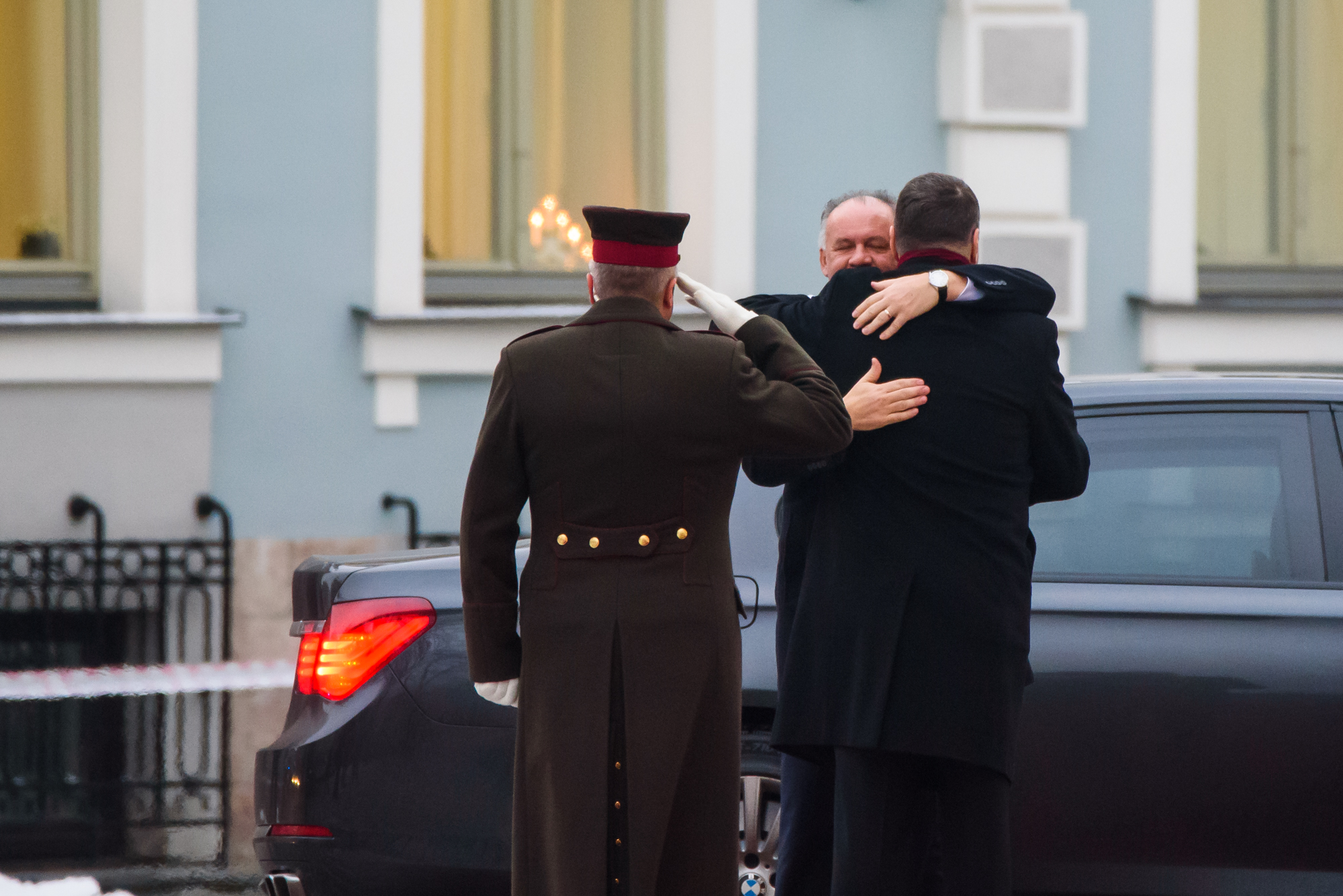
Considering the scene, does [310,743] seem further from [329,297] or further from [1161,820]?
[329,297]

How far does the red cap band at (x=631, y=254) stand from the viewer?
2.95m

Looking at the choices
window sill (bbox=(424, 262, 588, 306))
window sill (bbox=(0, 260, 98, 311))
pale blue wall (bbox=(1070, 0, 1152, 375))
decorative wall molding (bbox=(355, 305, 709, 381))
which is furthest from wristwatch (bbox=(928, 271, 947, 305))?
window sill (bbox=(0, 260, 98, 311))

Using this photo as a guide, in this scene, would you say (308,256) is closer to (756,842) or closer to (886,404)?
(756,842)

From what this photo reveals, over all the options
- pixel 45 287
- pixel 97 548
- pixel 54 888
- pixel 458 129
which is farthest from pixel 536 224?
pixel 54 888

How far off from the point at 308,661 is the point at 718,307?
1.47 m

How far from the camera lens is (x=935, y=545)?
3.04 metres

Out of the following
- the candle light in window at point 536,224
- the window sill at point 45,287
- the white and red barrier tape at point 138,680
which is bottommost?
the white and red barrier tape at point 138,680

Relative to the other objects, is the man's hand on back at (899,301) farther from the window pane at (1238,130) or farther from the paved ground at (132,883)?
the window pane at (1238,130)

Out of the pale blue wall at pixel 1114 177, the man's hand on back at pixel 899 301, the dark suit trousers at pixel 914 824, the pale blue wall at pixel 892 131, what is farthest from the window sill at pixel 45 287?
the dark suit trousers at pixel 914 824

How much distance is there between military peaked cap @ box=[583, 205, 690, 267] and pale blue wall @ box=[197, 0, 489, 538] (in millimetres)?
4594

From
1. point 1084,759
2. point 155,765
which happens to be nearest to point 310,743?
point 1084,759

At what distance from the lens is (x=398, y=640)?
12.8 feet

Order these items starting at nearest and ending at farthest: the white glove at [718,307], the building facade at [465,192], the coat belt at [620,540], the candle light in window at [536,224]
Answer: the coat belt at [620,540] → the white glove at [718,307] → the building facade at [465,192] → the candle light in window at [536,224]

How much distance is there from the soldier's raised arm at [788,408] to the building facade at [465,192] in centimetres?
422
